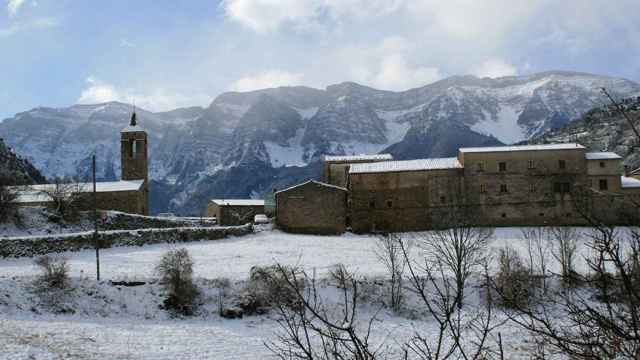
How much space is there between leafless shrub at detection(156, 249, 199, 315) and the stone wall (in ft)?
32.5

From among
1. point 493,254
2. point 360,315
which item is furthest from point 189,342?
point 493,254

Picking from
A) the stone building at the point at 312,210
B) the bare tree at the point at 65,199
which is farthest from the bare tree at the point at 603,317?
the stone building at the point at 312,210

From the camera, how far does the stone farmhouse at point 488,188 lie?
4631 centimetres

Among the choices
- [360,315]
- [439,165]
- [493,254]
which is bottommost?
[360,315]

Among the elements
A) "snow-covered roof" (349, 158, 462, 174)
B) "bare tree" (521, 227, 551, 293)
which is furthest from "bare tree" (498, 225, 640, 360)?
"snow-covered roof" (349, 158, 462, 174)

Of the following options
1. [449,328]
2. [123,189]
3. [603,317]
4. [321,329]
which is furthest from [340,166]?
[603,317]

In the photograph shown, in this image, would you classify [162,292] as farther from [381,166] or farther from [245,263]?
[381,166]

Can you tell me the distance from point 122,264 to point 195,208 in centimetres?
14616

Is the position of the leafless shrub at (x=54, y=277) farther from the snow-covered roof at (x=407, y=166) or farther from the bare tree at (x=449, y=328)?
the snow-covered roof at (x=407, y=166)

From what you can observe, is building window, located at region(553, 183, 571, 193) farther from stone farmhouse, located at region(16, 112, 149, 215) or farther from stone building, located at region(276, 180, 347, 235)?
stone farmhouse, located at region(16, 112, 149, 215)

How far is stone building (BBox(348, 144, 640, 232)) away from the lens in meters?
46.3

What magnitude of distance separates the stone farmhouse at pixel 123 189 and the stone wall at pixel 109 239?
253 inches

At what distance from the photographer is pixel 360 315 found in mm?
27625

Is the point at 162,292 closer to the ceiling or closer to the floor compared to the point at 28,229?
closer to the floor
